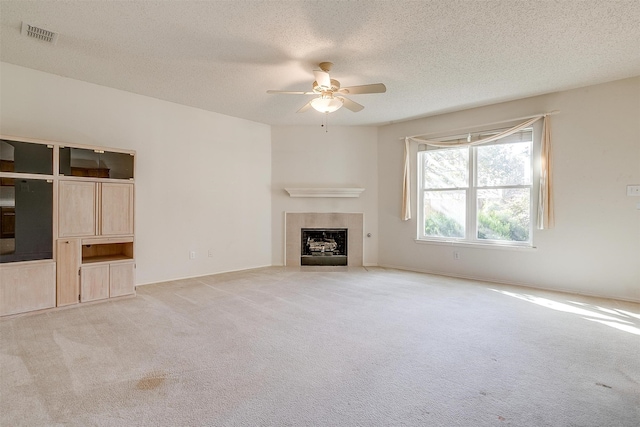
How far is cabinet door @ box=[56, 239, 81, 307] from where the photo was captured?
3443 millimetres

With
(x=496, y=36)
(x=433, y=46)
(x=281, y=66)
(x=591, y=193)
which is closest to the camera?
(x=496, y=36)

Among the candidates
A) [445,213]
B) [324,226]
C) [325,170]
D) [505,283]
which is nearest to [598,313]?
[505,283]

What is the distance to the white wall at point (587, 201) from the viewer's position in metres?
3.82

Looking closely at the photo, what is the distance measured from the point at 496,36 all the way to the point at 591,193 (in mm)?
2656

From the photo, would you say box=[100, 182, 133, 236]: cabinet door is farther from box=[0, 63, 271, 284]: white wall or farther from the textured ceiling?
the textured ceiling

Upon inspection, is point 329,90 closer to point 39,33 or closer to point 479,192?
point 39,33

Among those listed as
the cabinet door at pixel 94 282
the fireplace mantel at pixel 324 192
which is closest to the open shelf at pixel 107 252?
the cabinet door at pixel 94 282

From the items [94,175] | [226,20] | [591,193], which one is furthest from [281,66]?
[591,193]

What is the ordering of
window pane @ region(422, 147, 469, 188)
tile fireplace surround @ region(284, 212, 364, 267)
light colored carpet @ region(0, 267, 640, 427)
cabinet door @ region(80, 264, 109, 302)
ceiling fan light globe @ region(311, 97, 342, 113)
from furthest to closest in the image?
tile fireplace surround @ region(284, 212, 364, 267)
window pane @ region(422, 147, 469, 188)
cabinet door @ region(80, 264, 109, 302)
ceiling fan light globe @ region(311, 97, 342, 113)
light colored carpet @ region(0, 267, 640, 427)

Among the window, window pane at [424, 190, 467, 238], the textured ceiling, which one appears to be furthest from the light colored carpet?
the textured ceiling

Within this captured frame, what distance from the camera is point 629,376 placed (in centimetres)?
209

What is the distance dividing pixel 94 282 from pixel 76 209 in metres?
0.89

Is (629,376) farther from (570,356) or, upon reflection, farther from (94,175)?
(94,175)

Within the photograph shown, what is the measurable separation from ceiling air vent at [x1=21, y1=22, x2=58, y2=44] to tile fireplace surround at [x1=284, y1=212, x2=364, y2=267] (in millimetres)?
4080
